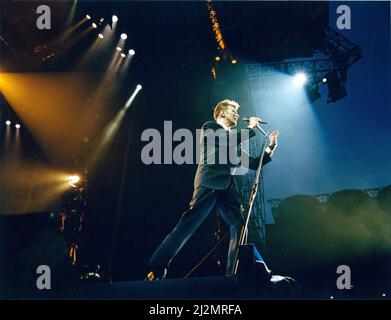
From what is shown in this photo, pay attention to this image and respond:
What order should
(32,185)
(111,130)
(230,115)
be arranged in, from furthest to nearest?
(32,185) → (111,130) → (230,115)

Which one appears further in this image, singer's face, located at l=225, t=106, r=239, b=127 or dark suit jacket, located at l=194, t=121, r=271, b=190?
singer's face, located at l=225, t=106, r=239, b=127

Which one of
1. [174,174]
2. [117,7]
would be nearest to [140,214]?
[174,174]

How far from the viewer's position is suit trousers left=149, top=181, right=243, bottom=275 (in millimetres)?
3943

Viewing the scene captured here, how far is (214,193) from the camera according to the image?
4082mm

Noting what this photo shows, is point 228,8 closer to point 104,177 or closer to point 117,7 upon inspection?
point 117,7

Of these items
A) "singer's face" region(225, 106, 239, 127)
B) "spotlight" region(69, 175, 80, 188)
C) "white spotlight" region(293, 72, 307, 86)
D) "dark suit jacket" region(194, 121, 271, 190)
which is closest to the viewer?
"dark suit jacket" region(194, 121, 271, 190)

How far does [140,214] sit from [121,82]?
89.0 inches

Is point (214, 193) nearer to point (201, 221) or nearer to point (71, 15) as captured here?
point (201, 221)

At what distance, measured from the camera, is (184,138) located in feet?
17.5

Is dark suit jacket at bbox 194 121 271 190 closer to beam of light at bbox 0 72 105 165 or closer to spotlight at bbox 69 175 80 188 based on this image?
beam of light at bbox 0 72 105 165

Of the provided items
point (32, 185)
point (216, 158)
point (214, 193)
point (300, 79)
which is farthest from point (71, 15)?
point (32, 185)

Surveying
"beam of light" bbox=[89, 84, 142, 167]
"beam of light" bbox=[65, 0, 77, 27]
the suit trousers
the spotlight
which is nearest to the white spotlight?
"beam of light" bbox=[89, 84, 142, 167]

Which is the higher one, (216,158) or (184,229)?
(216,158)

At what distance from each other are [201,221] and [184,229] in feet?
0.71
